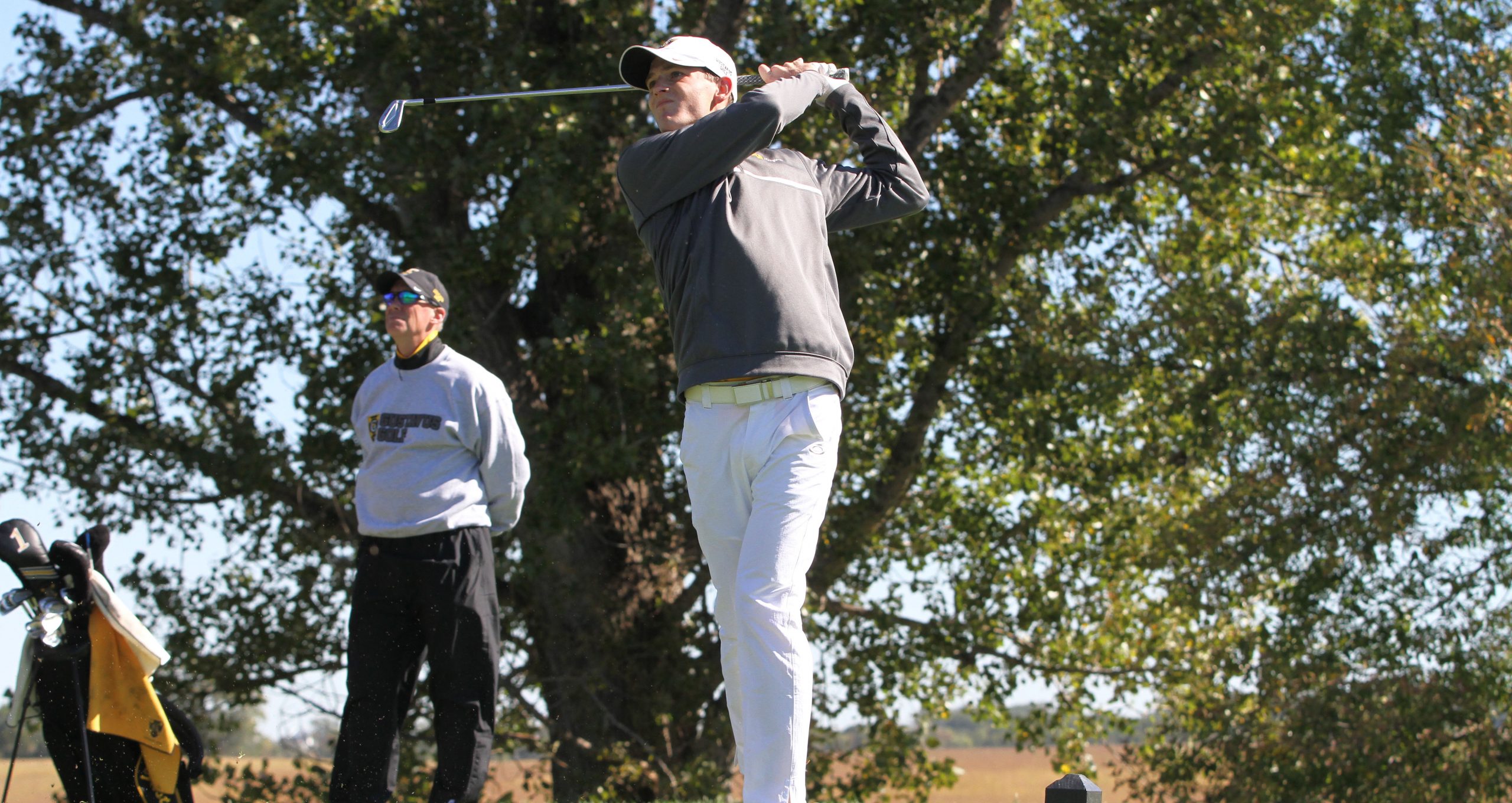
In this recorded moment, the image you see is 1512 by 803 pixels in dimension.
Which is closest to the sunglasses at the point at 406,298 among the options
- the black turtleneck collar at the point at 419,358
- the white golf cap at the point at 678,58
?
the black turtleneck collar at the point at 419,358

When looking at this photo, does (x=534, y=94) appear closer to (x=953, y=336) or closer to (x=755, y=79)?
(x=755, y=79)

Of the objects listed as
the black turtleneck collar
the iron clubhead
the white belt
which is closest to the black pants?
the black turtleneck collar

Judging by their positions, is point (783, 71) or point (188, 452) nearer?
point (783, 71)

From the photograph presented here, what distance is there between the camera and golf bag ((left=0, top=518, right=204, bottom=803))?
4.59 m

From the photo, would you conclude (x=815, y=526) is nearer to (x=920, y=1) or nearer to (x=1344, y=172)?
(x=920, y=1)

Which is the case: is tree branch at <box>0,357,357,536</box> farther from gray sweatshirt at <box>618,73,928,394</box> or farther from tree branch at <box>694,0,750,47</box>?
gray sweatshirt at <box>618,73,928,394</box>

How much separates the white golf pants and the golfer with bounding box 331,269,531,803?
1606 millimetres

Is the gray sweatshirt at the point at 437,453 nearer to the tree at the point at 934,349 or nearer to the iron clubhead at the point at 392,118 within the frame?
the iron clubhead at the point at 392,118

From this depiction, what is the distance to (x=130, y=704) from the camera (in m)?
4.64

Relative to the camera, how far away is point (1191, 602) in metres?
11.5

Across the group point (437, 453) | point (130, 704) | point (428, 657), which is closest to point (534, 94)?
point (437, 453)

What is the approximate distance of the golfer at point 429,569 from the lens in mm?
4926

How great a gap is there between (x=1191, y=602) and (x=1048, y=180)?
3585mm

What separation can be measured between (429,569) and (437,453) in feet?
1.33
